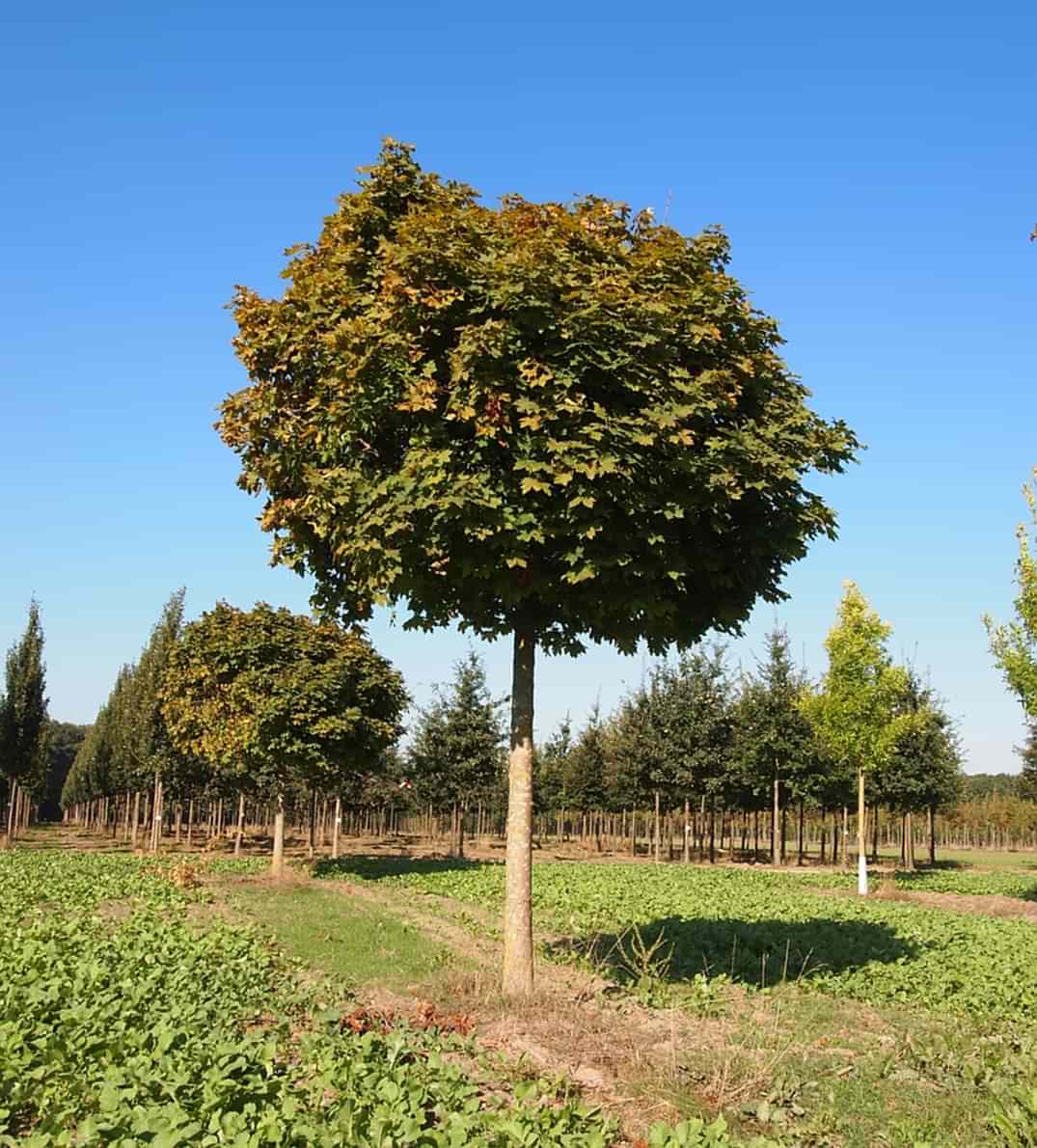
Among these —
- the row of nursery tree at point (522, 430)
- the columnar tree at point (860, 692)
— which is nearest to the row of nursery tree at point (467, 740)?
the columnar tree at point (860, 692)

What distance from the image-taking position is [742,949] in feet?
43.9

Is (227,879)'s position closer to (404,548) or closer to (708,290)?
(404,548)

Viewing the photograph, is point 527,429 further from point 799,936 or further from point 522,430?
point 799,936

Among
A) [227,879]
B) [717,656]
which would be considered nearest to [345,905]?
[227,879]

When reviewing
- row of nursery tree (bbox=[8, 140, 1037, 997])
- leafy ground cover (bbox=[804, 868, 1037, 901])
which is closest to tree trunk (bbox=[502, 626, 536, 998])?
row of nursery tree (bbox=[8, 140, 1037, 997])

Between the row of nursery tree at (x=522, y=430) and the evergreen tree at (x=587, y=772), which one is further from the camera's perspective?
the evergreen tree at (x=587, y=772)

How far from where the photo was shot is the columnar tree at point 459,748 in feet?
127

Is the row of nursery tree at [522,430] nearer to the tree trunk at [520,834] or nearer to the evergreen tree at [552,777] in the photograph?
the tree trunk at [520,834]

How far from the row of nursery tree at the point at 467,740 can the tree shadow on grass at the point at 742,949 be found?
239 inches

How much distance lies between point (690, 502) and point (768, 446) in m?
0.98

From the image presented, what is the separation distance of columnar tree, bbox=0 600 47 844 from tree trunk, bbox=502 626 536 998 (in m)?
36.1

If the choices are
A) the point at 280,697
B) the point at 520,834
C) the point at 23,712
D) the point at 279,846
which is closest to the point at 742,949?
the point at 520,834

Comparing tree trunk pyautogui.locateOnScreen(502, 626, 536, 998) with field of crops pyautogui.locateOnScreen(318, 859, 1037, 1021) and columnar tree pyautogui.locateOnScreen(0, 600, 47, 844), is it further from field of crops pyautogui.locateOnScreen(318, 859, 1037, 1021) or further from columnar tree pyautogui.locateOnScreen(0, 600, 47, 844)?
columnar tree pyautogui.locateOnScreen(0, 600, 47, 844)

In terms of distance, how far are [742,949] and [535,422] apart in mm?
8848
